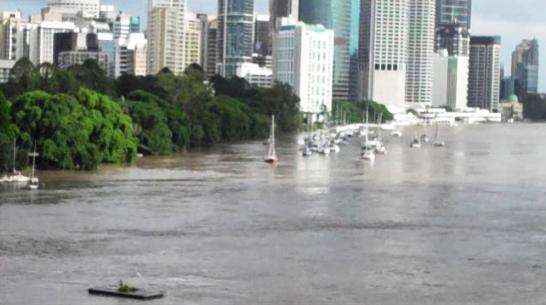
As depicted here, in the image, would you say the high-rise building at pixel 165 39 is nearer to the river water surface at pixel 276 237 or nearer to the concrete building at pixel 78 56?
the concrete building at pixel 78 56

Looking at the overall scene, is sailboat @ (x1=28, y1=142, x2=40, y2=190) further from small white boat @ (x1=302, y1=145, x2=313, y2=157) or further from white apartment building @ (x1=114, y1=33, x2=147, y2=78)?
white apartment building @ (x1=114, y1=33, x2=147, y2=78)

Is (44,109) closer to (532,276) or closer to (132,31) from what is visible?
(532,276)

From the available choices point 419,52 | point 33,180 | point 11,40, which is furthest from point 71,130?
point 419,52

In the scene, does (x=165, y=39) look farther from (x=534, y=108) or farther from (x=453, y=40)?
(x=534, y=108)

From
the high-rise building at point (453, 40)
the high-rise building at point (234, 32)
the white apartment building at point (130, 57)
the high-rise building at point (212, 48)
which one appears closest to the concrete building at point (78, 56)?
the white apartment building at point (130, 57)

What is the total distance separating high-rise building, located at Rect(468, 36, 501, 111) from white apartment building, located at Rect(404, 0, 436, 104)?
41.5ft

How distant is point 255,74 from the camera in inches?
4360

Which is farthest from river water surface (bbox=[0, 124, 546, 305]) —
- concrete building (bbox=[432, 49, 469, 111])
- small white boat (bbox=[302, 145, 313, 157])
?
concrete building (bbox=[432, 49, 469, 111])

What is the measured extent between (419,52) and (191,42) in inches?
1287

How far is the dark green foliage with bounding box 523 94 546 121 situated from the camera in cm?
15250

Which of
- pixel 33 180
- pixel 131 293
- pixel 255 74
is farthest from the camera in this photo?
pixel 255 74

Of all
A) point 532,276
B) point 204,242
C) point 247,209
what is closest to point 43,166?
point 247,209

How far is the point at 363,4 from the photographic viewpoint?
141m

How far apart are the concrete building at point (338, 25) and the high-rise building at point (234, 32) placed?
578cm
